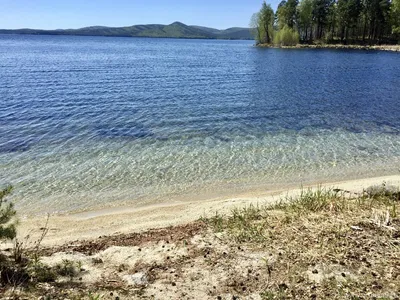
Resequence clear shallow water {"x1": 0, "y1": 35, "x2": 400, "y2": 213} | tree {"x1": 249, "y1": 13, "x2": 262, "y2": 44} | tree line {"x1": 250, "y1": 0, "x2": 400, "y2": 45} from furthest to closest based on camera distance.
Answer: tree {"x1": 249, "y1": 13, "x2": 262, "y2": 44}
tree line {"x1": 250, "y1": 0, "x2": 400, "y2": 45}
clear shallow water {"x1": 0, "y1": 35, "x2": 400, "y2": 213}

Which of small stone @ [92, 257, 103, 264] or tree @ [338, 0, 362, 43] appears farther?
tree @ [338, 0, 362, 43]

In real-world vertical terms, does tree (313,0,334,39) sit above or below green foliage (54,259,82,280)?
above

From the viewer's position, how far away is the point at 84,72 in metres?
41.7

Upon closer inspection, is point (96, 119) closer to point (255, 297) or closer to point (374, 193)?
point (374, 193)

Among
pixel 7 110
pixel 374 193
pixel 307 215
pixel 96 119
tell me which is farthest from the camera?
pixel 7 110

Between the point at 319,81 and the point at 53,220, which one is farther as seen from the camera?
the point at 319,81

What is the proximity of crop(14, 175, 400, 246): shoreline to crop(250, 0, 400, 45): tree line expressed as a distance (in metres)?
121

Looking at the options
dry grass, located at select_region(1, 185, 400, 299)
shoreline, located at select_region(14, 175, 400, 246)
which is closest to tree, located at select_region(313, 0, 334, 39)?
shoreline, located at select_region(14, 175, 400, 246)

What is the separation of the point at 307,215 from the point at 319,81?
33.4 meters

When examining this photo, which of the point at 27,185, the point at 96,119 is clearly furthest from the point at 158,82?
the point at 27,185

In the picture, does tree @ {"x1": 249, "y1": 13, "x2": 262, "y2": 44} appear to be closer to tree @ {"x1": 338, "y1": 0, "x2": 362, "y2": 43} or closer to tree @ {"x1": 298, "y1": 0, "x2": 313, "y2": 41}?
tree @ {"x1": 298, "y1": 0, "x2": 313, "y2": 41}

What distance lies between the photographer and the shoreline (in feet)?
29.0

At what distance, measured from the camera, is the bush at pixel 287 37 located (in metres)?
120

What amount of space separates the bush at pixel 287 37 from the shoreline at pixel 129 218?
119 metres
